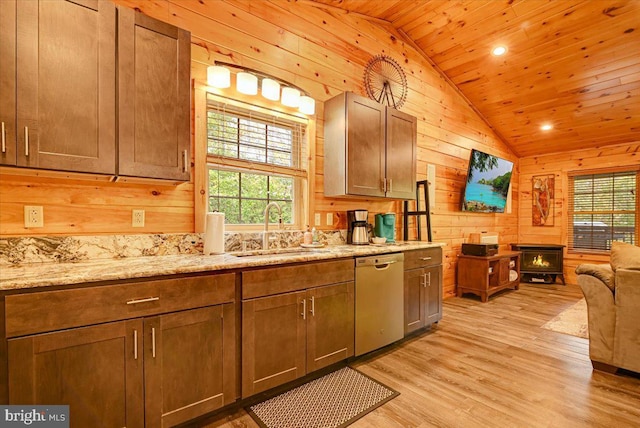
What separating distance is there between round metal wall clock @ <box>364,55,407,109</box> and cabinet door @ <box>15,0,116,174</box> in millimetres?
2624

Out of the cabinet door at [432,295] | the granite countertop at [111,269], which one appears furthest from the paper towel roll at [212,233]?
the cabinet door at [432,295]

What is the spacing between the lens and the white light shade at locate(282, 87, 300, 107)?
8.90 ft

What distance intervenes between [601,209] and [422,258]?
15.8 feet

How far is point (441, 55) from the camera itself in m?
4.29

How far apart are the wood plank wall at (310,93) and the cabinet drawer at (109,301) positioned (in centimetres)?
68

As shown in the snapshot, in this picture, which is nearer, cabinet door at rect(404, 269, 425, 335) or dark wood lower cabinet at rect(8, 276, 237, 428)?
dark wood lower cabinet at rect(8, 276, 237, 428)

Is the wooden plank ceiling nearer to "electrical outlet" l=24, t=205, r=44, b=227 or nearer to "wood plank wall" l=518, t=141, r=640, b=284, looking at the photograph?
"wood plank wall" l=518, t=141, r=640, b=284

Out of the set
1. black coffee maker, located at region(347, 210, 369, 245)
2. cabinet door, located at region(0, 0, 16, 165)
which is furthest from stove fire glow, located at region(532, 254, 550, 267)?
cabinet door, located at region(0, 0, 16, 165)

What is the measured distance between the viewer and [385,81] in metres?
3.76

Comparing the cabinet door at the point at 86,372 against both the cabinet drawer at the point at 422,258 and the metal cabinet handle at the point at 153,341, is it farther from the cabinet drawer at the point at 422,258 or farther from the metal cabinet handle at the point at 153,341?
the cabinet drawer at the point at 422,258

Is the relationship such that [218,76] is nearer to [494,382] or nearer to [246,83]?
[246,83]

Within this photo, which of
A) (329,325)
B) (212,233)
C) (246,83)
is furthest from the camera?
(246,83)

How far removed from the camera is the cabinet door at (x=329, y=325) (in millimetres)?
2176

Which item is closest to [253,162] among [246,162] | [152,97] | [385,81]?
[246,162]
